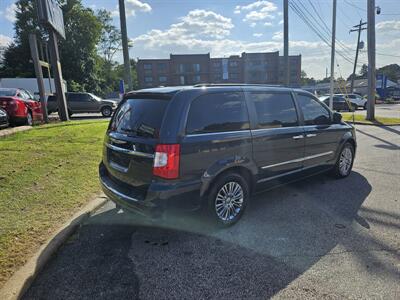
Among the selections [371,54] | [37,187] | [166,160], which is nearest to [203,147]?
[166,160]

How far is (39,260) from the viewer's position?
10.2ft

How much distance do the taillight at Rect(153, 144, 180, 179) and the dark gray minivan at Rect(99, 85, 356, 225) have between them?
0.03 ft

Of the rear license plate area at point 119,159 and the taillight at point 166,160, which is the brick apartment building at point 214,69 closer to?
the rear license plate area at point 119,159

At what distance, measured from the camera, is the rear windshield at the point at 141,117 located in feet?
11.0

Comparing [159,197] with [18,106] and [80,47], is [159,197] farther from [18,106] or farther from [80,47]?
[80,47]

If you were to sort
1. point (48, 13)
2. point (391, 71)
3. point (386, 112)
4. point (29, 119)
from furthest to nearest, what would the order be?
point (391, 71)
point (386, 112)
point (48, 13)
point (29, 119)

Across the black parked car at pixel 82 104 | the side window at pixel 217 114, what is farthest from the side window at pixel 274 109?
the black parked car at pixel 82 104

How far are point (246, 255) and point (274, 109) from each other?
220cm

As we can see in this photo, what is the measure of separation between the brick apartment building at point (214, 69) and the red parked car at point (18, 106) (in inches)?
2180

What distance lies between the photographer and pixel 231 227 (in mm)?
3898

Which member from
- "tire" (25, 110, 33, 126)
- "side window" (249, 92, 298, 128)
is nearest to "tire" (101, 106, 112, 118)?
"tire" (25, 110, 33, 126)

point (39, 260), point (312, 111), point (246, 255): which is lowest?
point (246, 255)

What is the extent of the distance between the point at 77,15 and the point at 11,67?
12070 mm

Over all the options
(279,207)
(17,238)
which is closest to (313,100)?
(279,207)
